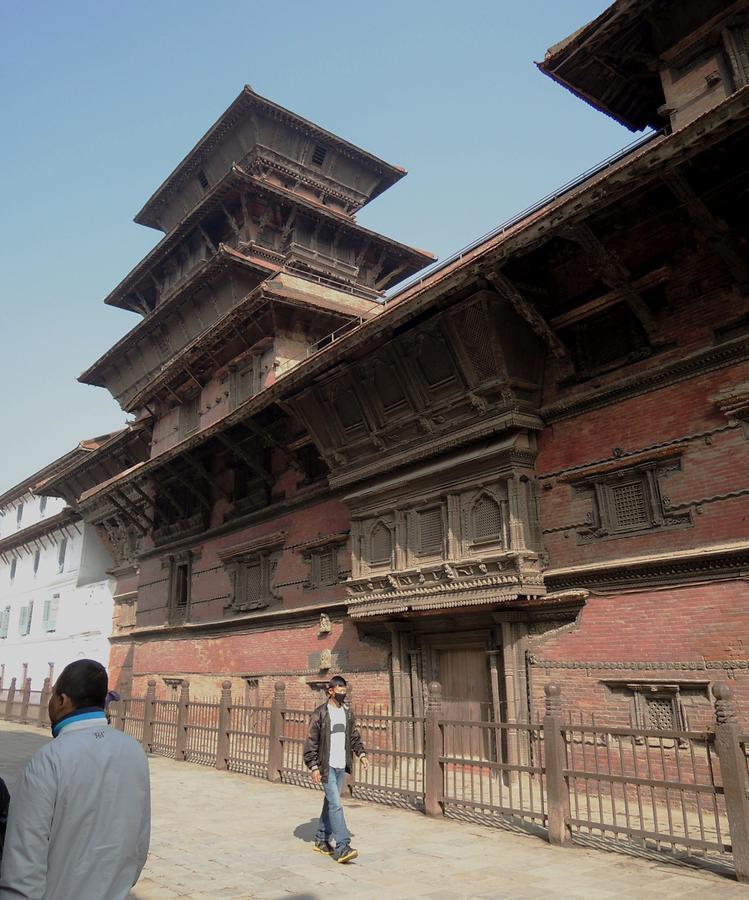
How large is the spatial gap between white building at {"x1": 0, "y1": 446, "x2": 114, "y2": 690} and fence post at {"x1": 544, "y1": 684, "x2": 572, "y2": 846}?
21.9 meters

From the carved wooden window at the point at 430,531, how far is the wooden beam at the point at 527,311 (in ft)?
10.8

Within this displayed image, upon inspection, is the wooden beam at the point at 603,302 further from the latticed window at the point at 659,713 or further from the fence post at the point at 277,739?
the fence post at the point at 277,739

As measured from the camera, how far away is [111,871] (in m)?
2.60

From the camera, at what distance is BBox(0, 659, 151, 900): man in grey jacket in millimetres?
2449

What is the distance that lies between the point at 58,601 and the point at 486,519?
24.8 m

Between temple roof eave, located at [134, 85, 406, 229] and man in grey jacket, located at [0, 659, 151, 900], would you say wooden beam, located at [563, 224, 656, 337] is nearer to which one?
man in grey jacket, located at [0, 659, 151, 900]

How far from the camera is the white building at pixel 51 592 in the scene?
27.2 metres

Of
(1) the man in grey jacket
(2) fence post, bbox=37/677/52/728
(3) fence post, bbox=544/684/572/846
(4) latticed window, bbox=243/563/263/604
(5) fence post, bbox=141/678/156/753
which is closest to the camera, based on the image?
(1) the man in grey jacket

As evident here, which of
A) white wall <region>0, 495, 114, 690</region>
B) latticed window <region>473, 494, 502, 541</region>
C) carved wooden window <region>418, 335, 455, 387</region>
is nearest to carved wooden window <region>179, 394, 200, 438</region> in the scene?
white wall <region>0, 495, 114, 690</region>

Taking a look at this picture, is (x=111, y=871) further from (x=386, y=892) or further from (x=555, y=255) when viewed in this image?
(x=555, y=255)

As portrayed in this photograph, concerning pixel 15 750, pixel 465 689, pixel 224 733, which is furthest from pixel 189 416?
pixel 465 689

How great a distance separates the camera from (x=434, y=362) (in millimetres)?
11906

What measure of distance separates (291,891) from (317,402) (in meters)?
9.53

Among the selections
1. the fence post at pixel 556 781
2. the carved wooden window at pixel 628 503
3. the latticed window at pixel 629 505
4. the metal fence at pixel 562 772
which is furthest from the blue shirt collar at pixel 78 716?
the latticed window at pixel 629 505
